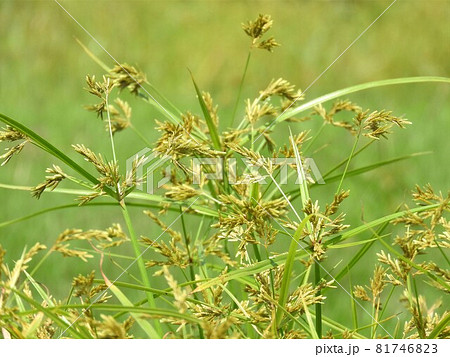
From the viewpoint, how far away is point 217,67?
17.1 feet

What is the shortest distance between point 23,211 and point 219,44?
256cm

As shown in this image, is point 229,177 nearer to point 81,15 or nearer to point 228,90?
point 228,90

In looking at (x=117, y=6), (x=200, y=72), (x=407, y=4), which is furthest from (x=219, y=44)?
(x=407, y=4)

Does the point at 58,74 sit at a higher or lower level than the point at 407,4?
lower

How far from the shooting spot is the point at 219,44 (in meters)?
5.49

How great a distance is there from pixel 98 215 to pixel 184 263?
2274 mm

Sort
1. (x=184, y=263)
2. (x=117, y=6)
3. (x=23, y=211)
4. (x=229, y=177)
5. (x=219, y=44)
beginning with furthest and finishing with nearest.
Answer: (x=117, y=6) < (x=219, y=44) < (x=23, y=211) < (x=229, y=177) < (x=184, y=263)

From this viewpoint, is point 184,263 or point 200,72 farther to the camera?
point 200,72

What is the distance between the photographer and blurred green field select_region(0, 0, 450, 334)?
146 inches

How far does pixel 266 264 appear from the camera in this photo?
1.17 metres

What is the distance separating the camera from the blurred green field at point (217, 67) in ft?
12.2

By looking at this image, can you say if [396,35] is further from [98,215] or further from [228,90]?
[98,215]
